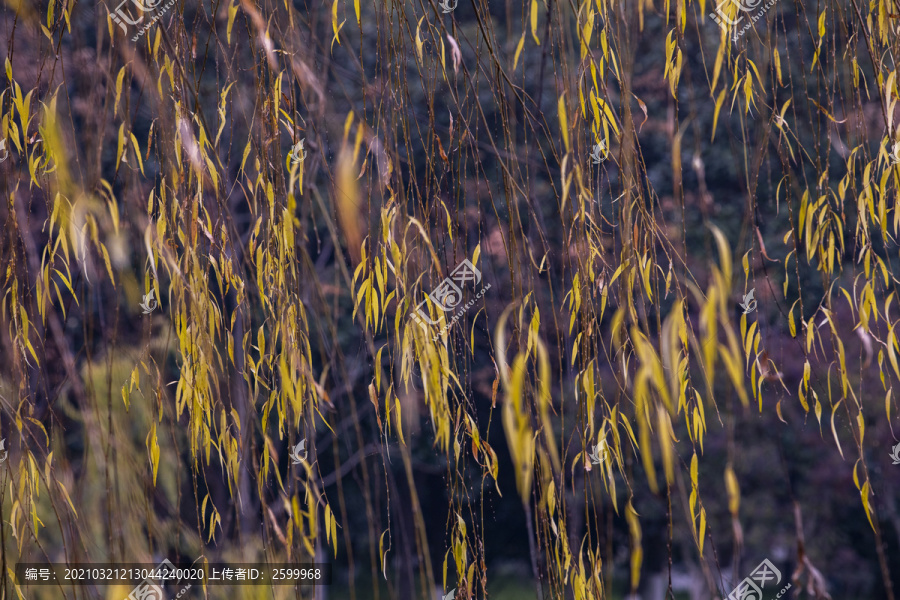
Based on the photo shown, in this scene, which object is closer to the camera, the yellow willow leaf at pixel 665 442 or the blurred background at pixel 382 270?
the yellow willow leaf at pixel 665 442

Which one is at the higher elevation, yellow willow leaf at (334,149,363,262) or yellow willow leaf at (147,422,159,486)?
yellow willow leaf at (334,149,363,262)

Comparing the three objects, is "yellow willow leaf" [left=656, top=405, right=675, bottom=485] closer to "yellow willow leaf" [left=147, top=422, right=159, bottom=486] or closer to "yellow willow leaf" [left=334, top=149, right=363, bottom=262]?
"yellow willow leaf" [left=334, top=149, right=363, bottom=262]

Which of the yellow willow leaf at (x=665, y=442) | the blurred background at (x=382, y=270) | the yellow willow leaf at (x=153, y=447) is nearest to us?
the yellow willow leaf at (x=665, y=442)

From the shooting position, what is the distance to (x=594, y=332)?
2.53ft

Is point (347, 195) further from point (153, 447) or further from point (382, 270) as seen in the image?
point (153, 447)

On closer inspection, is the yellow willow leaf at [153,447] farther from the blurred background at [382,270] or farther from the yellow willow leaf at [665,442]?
the yellow willow leaf at [665,442]

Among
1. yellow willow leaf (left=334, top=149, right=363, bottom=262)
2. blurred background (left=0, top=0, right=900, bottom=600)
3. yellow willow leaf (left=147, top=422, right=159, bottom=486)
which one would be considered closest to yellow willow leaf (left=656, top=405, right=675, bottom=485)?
blurred background (left=0, top=0, right=900, bottom=600)

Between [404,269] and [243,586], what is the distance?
0.37m

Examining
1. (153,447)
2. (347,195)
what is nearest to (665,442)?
(347,195)

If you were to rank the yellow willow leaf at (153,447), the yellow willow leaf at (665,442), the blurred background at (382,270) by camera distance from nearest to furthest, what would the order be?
the yellow willow leaf at (665,442), the blurred background at (382,270), the yellow willow leaf at (153,447)

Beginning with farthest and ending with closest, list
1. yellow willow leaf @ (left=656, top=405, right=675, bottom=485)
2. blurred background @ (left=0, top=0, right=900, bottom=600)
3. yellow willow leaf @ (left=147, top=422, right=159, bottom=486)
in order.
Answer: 1. yellow willow leaf @ (left=147, top=422, right=159, bottom=486)
2. blurred background @ (left=0, top=0, right=900, bottom=600)
3. yellow willow leaf @ (left=656, top=405, right=675, bottom=485)

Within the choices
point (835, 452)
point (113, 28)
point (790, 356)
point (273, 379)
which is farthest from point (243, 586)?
point (835, 452)

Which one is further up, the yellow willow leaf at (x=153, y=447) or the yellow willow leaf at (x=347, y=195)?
the yellow willow leaf at (x=347, y=195)

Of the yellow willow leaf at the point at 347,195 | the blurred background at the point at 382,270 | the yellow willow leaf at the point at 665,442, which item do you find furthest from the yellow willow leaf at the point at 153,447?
the yellow willow leaf at the point at 665,442
